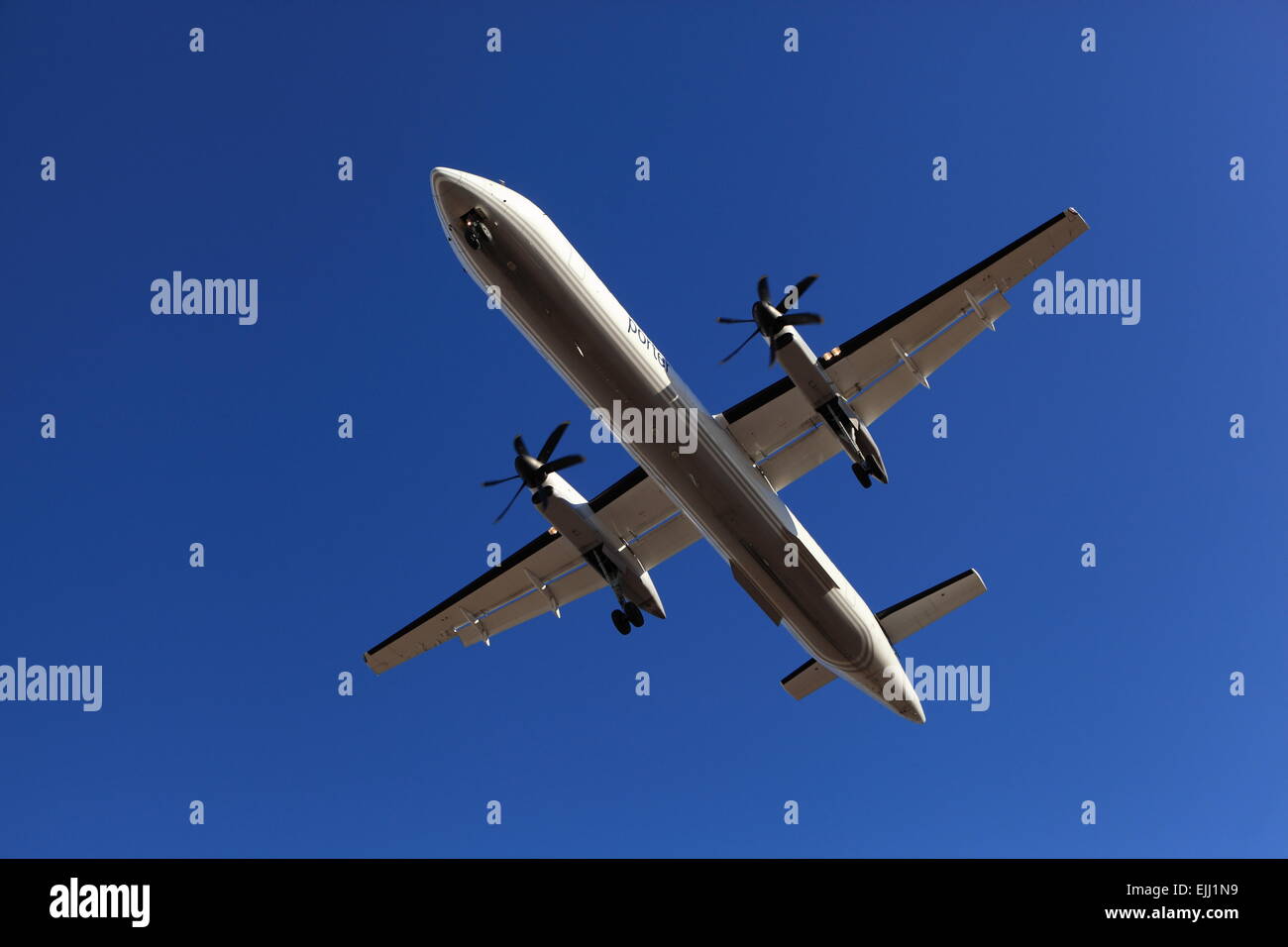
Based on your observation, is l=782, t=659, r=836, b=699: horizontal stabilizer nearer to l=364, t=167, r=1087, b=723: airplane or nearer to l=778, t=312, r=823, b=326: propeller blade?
l=364, t=167, r=1087, b=723: airplane

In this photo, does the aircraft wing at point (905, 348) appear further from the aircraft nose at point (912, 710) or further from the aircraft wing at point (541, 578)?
the aircraft nose at point (912, 710)

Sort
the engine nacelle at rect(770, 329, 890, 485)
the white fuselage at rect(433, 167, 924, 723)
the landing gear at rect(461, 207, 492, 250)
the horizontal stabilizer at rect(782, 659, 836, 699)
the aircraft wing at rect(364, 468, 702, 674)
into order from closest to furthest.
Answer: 1. the landing gear at rect(461, 207, 492, 250)
2. the white fuselage at rect(433, 167, 924, 723)
3. the engine nacelle at rect(770, 329, 890, 485)
4. the aircraft wing at rect(364, 468, 702, 674)
5. the horizontal stabilizer at rect(782, 659, 836, 699)

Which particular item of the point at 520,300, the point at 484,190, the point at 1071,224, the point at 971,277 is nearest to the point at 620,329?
the point at 520,300

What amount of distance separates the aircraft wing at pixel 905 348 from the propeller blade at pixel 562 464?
349 cm

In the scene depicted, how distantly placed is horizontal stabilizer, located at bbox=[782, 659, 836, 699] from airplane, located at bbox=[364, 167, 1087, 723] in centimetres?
4

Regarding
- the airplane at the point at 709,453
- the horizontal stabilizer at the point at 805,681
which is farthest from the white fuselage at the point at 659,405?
the horizontal stabilizer at the point at 805,681

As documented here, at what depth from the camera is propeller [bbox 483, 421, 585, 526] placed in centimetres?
2295

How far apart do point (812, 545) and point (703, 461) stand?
3.50 m

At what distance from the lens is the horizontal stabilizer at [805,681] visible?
27.2 m

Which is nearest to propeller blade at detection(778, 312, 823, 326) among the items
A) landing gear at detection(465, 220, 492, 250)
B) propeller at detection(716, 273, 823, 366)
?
propeller at detection(716, 273, 823, 366)

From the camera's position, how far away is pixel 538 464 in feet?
76.2

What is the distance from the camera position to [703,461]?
69.8ft

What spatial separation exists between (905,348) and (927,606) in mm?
6741
